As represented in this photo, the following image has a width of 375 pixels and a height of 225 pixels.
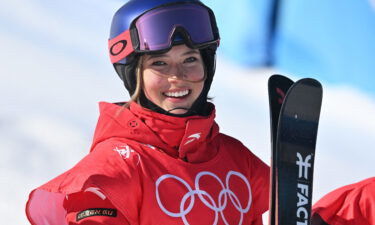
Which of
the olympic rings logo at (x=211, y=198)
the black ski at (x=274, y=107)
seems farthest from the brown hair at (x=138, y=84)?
the black ski at (x=274, y=107)

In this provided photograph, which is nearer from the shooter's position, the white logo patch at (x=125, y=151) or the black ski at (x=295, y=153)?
the white logo patch at (x=125, y=151)

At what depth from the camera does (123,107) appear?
3719 millimetres

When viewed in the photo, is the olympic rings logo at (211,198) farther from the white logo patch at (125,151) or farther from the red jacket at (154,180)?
the white logo patch at (125,151)

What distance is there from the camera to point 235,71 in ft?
26.2

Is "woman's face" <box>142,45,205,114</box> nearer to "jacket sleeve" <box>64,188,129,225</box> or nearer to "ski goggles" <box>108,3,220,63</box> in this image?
"ski goggles" <box>108,3,220,63</box>

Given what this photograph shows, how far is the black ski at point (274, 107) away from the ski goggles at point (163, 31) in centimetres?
41

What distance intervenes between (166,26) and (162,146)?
55 centimetres

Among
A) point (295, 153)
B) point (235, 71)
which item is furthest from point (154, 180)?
point (235, 71)

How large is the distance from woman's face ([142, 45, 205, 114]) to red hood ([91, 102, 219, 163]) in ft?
0.23

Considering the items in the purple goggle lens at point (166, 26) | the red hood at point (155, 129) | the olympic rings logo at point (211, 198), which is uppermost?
the purple goggle lens at point (166, 26)

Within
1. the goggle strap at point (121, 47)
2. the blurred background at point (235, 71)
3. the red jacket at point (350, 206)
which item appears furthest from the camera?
the blurred background at point (235, 71)

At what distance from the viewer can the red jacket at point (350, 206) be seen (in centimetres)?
389

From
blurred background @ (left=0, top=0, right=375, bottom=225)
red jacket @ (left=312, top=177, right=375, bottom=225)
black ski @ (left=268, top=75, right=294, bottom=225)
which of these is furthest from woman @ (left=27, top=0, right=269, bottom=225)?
blurred background @ (left=0, top=0, right=375, bottom=225)

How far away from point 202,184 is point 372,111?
4.50 meters
